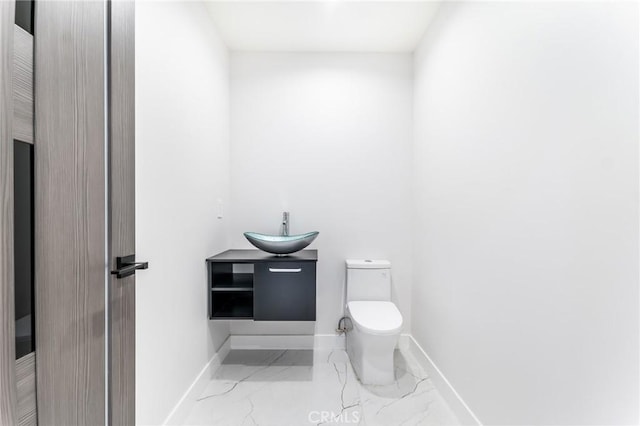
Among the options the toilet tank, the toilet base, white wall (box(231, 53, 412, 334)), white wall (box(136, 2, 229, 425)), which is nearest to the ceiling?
white wall (box(231, 53, 412, 334))

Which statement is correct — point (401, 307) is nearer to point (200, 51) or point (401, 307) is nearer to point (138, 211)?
point (138, 211)

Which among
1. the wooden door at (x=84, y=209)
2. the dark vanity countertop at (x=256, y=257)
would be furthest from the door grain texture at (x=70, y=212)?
the dark vanity countertop at (x=256, y=257)

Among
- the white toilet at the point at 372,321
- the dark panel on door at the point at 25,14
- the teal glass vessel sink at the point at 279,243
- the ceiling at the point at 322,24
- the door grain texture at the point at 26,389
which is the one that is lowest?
the white toilet at the point at 372,321

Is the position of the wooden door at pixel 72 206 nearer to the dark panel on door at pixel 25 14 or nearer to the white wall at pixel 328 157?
the dark panel on door at pixel 25 14

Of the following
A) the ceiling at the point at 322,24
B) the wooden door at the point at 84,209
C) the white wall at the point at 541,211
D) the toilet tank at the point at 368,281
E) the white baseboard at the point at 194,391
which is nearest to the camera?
the wooden door at the point at 84,209

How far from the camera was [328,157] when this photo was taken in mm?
2652

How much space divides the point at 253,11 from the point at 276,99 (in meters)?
0.66

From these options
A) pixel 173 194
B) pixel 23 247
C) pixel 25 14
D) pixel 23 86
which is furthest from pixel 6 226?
pixel 173 194

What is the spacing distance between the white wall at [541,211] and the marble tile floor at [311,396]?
0.92ft

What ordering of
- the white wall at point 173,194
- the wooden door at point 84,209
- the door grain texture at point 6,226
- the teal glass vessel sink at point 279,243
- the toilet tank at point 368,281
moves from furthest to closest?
the toilet tank at point 368,281, the teal glass vessel sink at point 279,243, the white wall at point 173,194, the wooden door at point 84,209, the door grain texture at point 6,226

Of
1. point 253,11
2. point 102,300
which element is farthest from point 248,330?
point 253,11

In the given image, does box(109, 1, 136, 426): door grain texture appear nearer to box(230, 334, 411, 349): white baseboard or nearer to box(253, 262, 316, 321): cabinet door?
box(253, 262, 316, 321): cabinet door

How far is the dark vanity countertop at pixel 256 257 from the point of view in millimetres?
2158

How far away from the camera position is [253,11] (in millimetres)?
2129
